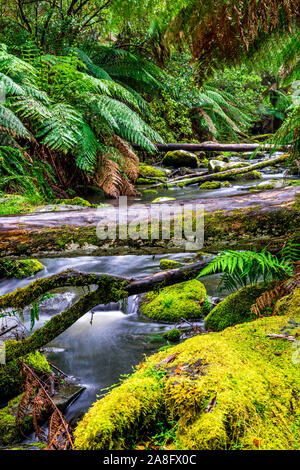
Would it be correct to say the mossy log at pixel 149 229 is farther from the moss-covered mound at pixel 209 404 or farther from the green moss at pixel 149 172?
the green moss at pixel 149 172

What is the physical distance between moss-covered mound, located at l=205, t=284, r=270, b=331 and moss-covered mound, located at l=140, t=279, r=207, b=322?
0.42m

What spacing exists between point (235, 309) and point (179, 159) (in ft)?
26.7

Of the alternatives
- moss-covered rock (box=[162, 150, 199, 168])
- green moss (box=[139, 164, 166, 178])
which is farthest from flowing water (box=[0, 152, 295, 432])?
moss-covered rock (box=[162, 150, 199, 168])

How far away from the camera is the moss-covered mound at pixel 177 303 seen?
282 cm

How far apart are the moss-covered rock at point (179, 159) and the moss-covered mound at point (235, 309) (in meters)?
7.96

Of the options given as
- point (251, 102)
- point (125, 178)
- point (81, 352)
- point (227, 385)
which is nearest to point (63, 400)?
point (81, 352)

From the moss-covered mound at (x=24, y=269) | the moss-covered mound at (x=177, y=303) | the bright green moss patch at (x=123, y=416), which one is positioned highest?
the bright green moss patch at (x=123, y=416)

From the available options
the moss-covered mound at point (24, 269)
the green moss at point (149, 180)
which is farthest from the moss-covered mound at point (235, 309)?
the green moss at point (149, 180)

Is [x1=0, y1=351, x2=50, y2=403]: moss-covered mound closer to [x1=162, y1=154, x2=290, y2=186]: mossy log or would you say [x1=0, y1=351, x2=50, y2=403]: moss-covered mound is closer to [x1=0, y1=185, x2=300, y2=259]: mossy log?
[x1=0, y1=185, x2=300, y2=259]: mossy log

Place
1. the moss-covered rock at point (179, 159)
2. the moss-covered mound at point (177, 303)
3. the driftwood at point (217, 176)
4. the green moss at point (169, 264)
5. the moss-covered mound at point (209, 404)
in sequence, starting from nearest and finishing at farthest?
the moss-covered mound at point (209, 404)
the moss-covered mound at point (177, 303)
the green moss at point (169, 264)
the driftwood at point (217, 176)
the moss-covered rock at point (179, 159)

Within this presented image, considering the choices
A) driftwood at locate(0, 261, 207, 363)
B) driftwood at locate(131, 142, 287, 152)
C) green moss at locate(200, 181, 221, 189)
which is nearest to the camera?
driftwood at locate(0, 261, 207, 363)

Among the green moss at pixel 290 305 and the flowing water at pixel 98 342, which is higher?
the green moss at pixel 290 305

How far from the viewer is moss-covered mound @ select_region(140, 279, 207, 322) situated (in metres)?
2.82
